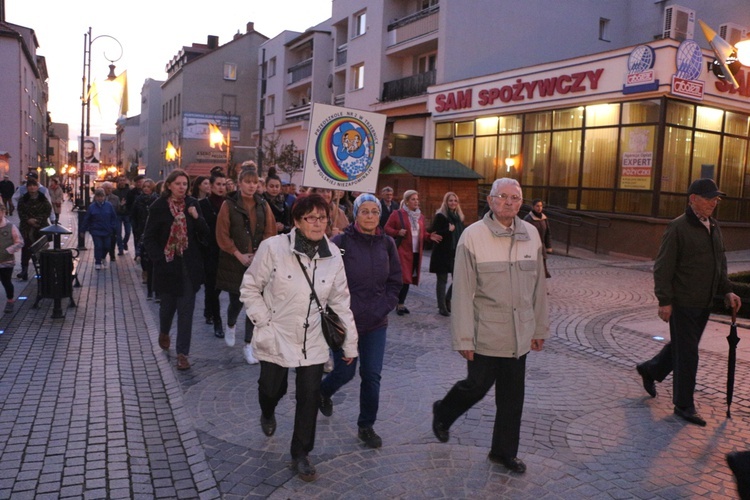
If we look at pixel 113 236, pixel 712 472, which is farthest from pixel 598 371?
pixel 113 236

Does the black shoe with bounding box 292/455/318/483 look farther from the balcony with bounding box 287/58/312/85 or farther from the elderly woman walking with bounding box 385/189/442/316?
the balcony with bounding box 287/58/312/85

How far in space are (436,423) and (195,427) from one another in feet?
6.04

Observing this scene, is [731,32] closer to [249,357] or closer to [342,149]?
[342,149]

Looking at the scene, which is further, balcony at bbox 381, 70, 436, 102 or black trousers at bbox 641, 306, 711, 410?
balcony at bbox 381, 70, 436, 102

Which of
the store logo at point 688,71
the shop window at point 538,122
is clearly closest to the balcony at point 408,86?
the shop window at point 538,122

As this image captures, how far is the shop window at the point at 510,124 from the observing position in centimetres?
2323

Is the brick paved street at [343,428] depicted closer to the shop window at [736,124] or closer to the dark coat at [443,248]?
the dark coat at [443,248]

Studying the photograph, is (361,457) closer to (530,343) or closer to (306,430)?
(306,430)

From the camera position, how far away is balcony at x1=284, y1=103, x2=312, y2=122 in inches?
1572

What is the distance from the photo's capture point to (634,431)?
501 centimetres

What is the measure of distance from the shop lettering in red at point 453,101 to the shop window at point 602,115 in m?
5.32

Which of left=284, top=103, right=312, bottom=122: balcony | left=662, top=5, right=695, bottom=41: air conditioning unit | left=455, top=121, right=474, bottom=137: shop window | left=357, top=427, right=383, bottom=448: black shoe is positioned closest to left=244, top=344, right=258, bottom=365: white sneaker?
left=357, top=427, right=383, bottom=448: black shoe

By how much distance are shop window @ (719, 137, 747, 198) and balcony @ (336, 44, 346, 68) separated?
66.9 ft

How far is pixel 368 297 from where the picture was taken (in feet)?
14.9
